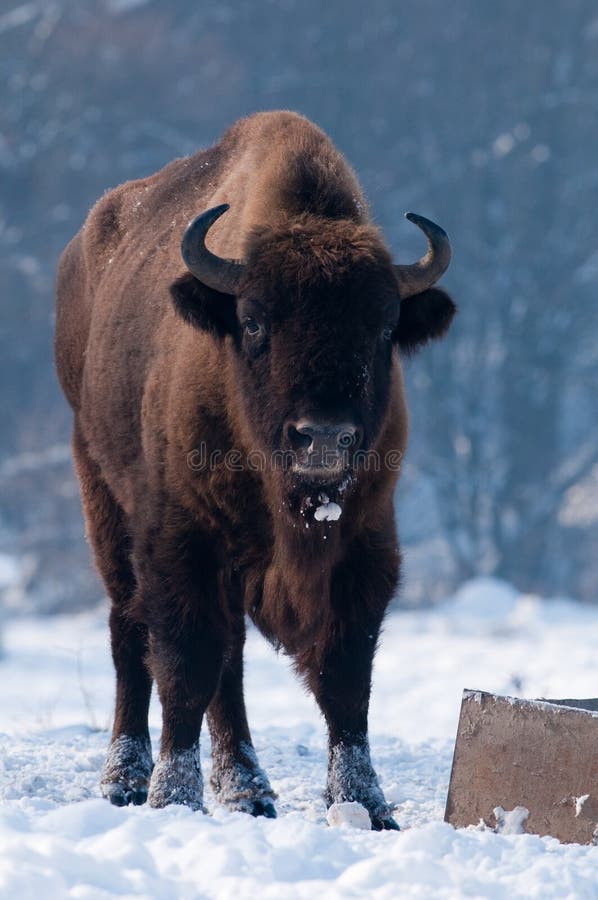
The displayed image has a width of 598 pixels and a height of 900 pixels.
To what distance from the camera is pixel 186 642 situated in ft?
17.5

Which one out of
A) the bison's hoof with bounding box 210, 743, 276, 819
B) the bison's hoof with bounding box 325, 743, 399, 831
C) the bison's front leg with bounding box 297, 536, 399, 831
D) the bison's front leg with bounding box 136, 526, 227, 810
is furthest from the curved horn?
the bison's hoof with bounding box 210, 743, 276, 819

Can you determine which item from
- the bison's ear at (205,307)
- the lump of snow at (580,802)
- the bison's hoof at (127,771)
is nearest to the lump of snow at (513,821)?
the lump of snow at (580,802)

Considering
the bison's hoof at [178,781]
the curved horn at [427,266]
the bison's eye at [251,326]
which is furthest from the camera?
the curved horn at [427,266]

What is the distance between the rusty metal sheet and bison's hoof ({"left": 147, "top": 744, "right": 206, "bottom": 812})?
0.94m

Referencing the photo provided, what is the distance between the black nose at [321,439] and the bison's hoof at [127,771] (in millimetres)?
1967

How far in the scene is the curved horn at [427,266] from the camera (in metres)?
5.32

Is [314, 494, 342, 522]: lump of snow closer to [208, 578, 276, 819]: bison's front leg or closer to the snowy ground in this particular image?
[208, 578, 276, 819]: bison's front leg

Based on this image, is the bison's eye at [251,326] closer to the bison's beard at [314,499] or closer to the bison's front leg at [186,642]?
the bison's beard at [314,499]

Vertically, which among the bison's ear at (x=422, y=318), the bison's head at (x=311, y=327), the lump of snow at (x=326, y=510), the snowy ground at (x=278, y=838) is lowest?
the snowy ground at (x=278, y=838)

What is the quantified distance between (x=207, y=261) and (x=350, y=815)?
212cm

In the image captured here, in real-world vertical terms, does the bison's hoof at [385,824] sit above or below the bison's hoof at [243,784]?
below

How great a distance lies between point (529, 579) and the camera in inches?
1110

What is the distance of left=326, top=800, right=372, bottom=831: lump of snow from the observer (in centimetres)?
526

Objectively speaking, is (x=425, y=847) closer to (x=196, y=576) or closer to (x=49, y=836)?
(x=49, y=836)
